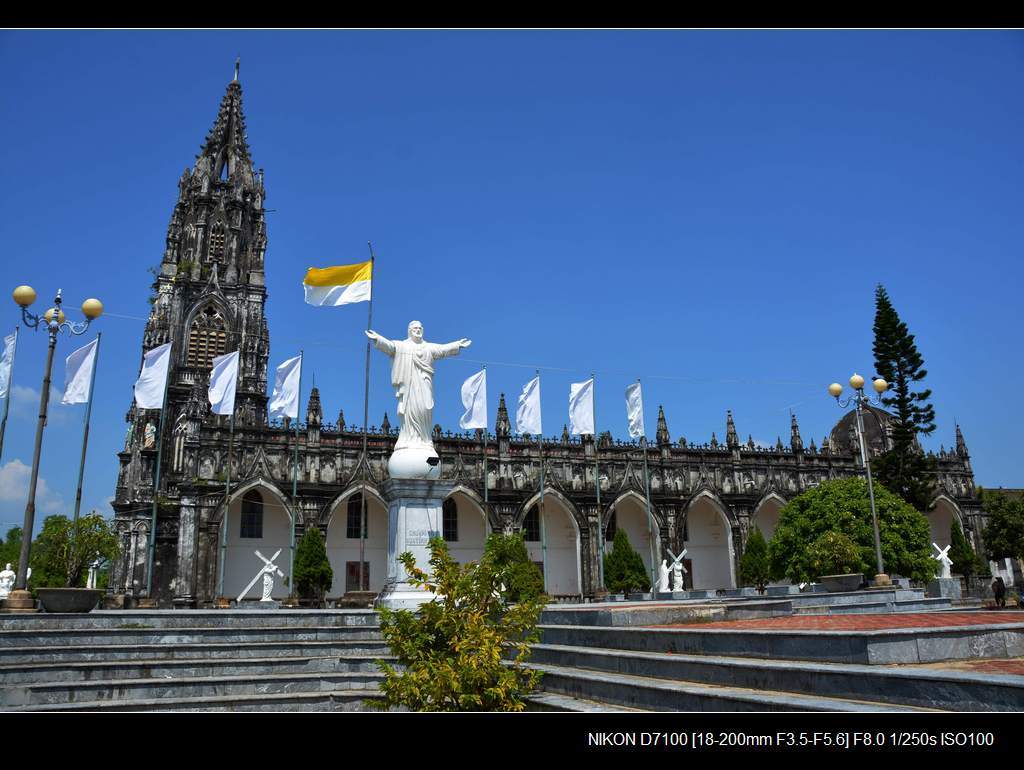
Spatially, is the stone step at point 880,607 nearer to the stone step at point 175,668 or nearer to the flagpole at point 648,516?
the stone step at point 175,668

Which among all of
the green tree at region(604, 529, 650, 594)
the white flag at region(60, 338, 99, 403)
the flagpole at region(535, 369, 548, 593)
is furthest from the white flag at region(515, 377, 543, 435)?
the white flag at region(60, 338, 99, 403)

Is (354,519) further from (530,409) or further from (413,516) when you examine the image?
(413,516)

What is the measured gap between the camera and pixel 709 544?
1834 inches

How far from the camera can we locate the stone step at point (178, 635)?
10.4 m

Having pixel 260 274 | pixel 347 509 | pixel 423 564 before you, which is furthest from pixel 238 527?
pixel 423 564

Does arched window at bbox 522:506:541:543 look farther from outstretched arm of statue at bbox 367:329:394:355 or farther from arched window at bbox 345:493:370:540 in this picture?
outstretched arm of statue at bbox 367:329:394:355

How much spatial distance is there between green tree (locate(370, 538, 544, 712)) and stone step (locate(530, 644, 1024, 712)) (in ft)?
4.31

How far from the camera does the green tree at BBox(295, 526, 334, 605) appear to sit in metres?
34.0

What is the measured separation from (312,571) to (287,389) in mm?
8317

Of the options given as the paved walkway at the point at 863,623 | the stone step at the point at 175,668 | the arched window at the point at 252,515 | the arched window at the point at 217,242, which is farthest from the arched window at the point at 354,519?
the paved walkway at the point at 863,623
